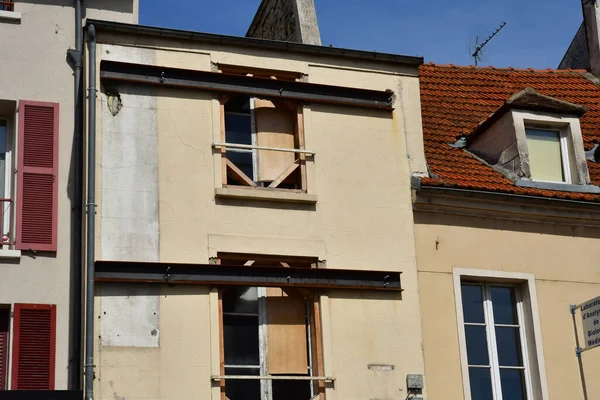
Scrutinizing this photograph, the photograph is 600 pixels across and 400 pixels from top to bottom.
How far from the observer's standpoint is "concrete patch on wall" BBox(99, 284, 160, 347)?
12.6 m

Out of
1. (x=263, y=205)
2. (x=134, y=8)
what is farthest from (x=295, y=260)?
(x=134, y=8)

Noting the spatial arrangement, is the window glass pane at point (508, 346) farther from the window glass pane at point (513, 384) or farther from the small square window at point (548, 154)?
the small square window at point (548, 154)

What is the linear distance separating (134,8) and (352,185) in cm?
353

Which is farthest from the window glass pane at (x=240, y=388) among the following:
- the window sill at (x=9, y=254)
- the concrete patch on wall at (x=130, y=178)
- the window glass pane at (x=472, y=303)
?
the window glass pane at (x=472, y=303)

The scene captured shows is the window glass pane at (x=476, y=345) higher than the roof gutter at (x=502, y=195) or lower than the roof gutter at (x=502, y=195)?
lower

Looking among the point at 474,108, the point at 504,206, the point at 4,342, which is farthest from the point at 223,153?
the point at 474,108

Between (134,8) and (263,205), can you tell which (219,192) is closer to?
(263,205)

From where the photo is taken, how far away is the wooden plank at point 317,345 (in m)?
13.1

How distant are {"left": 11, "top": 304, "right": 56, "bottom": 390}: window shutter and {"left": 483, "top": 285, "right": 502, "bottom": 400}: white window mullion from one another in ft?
17.1

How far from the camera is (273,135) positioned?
14523 mm

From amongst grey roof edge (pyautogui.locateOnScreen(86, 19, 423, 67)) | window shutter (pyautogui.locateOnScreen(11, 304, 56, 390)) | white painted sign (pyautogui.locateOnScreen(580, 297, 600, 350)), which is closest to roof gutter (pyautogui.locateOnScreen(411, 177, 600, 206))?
white painted sign (pyautogui.locateOnScreen(580, 297, 600, 350))

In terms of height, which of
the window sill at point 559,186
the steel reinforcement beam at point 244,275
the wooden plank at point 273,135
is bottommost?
the steel reinforcement beam at point 244,275

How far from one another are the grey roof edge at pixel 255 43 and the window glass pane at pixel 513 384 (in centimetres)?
411

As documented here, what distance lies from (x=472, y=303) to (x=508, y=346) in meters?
0.68
